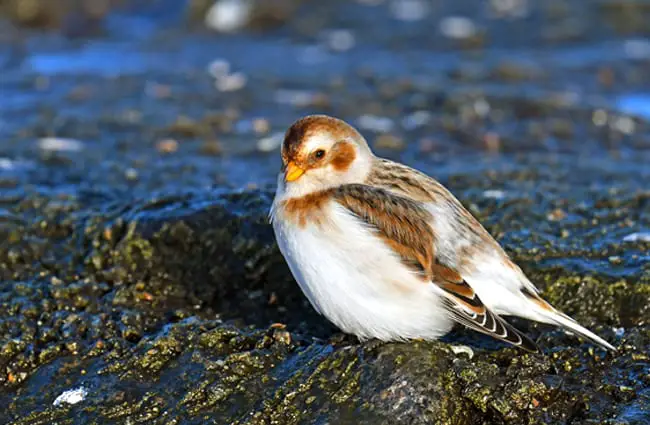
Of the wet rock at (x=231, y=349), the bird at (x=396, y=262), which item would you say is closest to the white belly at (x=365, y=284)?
the bird at (x=396, y=262)

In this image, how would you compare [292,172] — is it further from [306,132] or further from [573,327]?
[573,327]

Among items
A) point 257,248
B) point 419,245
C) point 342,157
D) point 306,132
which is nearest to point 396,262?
point 419,245

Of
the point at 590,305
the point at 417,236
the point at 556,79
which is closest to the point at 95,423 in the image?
the point at 417,236

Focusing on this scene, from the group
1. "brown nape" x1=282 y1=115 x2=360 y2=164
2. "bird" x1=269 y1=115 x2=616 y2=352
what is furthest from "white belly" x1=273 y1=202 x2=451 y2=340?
"brown nape" x1=282 y1=115 x2=360 y2=164

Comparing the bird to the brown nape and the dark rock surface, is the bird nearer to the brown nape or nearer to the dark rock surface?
the brown nape

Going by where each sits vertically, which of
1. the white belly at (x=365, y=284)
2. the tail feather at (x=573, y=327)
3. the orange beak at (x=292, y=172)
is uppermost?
the orange beak at (x=292, y=172)

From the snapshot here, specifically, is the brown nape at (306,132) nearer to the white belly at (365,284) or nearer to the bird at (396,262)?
the bird at (396,262)
